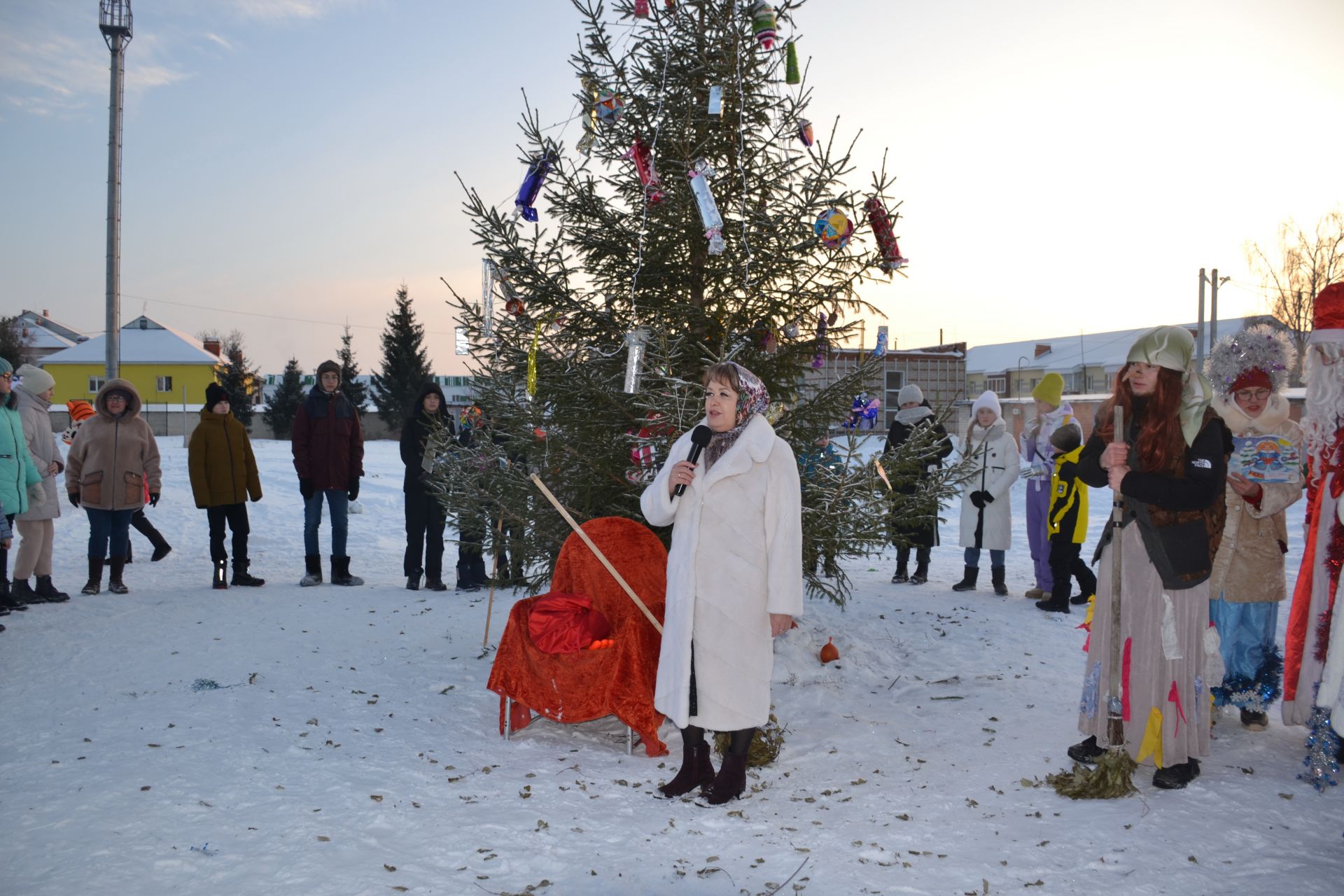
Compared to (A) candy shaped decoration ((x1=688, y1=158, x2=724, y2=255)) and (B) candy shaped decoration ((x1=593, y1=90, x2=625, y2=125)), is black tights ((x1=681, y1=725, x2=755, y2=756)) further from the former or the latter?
(B) candy shaped decoration ((x1=593, y1=90, x2=625, y2=125))

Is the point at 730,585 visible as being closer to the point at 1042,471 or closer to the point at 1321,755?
the point at 1321,755

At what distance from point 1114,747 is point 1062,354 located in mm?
50495

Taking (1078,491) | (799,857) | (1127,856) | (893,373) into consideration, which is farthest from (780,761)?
(893,373)

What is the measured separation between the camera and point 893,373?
83.7ft

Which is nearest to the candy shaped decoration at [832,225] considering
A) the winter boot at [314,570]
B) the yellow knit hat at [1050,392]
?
the yellow knit hat at [1050,392]

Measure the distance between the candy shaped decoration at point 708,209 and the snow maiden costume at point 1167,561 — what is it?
2.20 m

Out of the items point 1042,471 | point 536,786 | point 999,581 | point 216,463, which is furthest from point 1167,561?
point 216,463

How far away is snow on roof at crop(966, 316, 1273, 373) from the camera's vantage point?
45125mm

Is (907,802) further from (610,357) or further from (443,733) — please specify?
(610,357)

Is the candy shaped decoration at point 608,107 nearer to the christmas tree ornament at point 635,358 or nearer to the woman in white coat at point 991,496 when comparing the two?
the christmas tree ornament at point 635,358

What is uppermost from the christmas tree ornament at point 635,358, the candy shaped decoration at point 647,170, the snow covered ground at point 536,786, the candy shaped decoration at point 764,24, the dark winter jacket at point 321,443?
the candy shaped decoration at point 764,24

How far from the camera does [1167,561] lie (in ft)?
12.7

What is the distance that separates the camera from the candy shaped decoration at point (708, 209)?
4836mm

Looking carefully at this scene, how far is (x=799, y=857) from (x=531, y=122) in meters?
4.49
